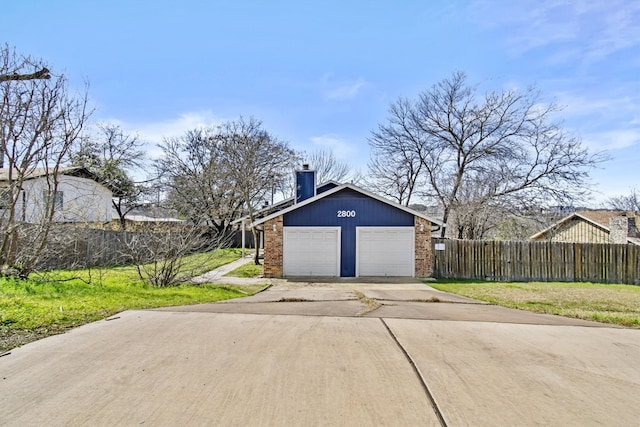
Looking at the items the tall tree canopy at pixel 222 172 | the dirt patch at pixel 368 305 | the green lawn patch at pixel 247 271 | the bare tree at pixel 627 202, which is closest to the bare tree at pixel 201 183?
the tall tree canopy at pixel 222 172

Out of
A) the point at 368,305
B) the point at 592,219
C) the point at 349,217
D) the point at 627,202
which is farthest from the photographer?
the point at 627,202

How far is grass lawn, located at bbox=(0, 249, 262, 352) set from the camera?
17.6 feet

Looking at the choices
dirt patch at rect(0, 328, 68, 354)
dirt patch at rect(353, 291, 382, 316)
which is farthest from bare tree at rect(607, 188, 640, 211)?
dirt patch at rect(0, 328, 68, 354)

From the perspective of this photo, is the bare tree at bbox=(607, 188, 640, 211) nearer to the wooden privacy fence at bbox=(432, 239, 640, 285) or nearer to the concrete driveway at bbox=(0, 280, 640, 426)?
the wooden privacy fence at bbox=(432, 239, 640, 285)

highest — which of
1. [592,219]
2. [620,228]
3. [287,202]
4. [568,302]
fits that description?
[287,202]

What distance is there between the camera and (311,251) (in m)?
16.5

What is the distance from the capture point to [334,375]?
385 centimetres

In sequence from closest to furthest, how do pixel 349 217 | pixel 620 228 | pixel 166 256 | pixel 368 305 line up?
pixel 368 305 < pixel 166 256 < pixel 349 217 < pixel 620 228

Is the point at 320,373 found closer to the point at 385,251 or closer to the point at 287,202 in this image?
the point at 385,251

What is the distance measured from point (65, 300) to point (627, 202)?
163 ft

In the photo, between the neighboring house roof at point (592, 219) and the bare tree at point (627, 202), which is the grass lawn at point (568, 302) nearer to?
the neighboring house roof at point (592, 219)

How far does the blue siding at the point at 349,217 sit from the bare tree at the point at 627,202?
34678 millimetres

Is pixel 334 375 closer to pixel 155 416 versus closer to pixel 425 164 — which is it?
pixel 155 416

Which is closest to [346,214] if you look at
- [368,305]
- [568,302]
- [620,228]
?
[568,302]
